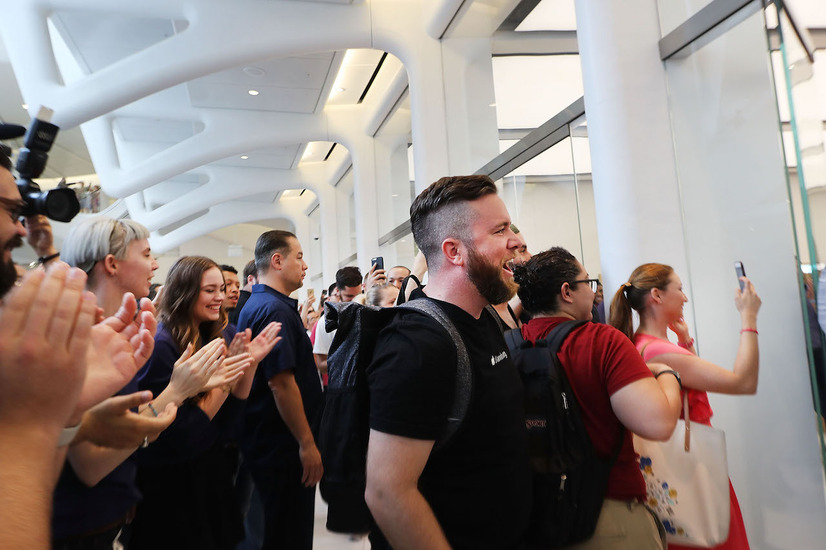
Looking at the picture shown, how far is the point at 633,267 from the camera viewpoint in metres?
3.15

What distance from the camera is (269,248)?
328 cm

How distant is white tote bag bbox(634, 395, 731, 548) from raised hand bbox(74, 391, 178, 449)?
1625 mm

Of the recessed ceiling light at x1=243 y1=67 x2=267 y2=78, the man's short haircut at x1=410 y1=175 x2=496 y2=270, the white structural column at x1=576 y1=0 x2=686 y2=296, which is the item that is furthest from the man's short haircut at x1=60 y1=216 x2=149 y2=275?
the recessed ceiling light at x1=243 y1=67 x2=267 y2=78

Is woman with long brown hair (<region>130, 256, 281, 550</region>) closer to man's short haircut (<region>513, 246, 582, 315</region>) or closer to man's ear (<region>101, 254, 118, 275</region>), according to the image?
man's ear (<region>101, 254, 118, 275</region>)

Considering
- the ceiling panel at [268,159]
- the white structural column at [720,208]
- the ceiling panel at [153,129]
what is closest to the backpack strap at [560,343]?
the white structural column at [720,208]

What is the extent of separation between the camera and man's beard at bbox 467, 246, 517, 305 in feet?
5.25

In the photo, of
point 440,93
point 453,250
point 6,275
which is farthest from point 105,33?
point 6,275

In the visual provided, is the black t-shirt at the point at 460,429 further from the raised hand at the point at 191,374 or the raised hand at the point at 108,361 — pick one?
the raised hand at the point at 191,374

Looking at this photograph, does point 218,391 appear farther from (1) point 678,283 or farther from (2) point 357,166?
(2) point 357,166

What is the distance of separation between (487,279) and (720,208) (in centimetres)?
212

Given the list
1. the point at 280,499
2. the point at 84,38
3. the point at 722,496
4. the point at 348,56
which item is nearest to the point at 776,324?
the point at 722,496

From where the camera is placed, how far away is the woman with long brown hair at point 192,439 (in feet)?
6.82

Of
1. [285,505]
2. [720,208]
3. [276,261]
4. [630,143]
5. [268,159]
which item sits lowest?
[285,505]

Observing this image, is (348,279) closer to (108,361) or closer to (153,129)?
(108,361)
